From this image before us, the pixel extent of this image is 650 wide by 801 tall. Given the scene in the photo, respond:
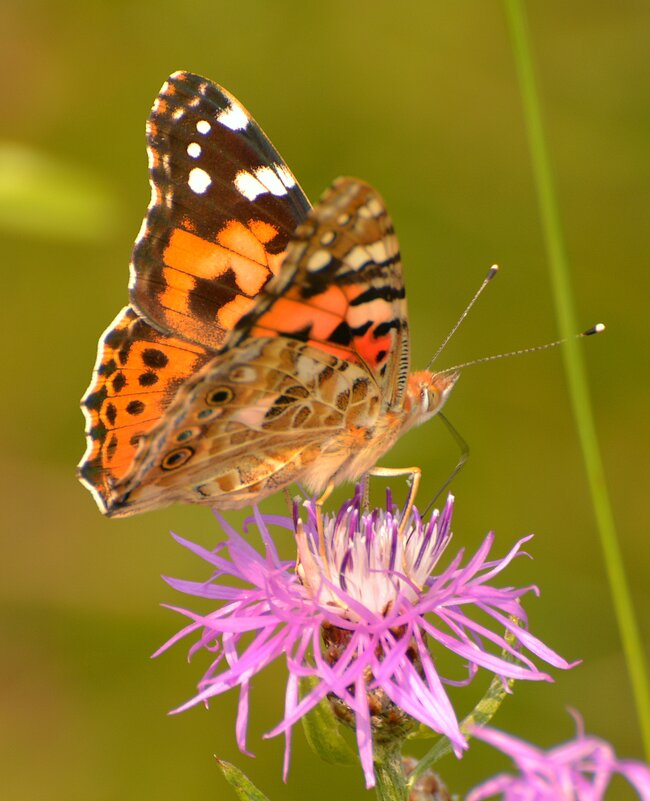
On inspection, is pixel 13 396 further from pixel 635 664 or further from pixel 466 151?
pixel 635 664

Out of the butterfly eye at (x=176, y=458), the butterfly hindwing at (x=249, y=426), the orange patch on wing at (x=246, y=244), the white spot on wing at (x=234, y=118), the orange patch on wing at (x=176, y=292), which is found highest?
the white spot on wing at (x=234, y=118)

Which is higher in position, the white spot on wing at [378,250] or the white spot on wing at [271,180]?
the white spot on wing at [271,180]

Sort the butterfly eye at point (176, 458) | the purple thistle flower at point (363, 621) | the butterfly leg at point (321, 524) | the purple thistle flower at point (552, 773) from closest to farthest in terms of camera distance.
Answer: the purple thistle flower at point (552, 773) < the purple thistle flower at point (363, 621) < the butterfly eye at point (176, 458) < the butterfly leg at point (321, 524)

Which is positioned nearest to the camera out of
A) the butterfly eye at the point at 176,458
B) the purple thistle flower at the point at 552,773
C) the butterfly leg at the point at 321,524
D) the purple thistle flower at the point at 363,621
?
the purple thistle flower at the point at 552,773

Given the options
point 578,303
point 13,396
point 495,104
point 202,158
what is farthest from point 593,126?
point 13,396

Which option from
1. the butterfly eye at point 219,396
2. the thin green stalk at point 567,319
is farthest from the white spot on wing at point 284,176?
the butterfly eye at point 219,396

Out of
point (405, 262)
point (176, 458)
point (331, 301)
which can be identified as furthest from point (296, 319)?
point (405, 262)

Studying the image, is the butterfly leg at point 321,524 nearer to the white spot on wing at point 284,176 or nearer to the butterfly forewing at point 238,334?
the butterfly forewing at point 238,334

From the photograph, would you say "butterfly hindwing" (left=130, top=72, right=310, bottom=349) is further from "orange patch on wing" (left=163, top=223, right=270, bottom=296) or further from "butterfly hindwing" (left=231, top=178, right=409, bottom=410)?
"butterfly hindwing" (left=231, top=178, right=409, bottom=410)
